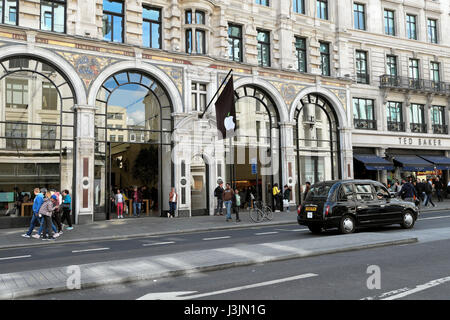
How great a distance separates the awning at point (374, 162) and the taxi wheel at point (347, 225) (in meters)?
15.2

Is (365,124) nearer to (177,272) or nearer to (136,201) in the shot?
(136,201)

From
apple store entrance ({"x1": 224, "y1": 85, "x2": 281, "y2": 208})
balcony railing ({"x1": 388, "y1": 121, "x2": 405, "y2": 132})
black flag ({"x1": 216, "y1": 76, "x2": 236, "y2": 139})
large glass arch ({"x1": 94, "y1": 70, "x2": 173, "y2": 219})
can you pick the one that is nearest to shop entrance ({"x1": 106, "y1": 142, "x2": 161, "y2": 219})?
large glass arch ({"x1": 94, "y1": 70, "x2": 173, "y2": 219})

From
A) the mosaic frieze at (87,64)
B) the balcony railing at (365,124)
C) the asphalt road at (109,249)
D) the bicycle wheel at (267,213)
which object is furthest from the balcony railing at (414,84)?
the mosaic frieze at (87,64)

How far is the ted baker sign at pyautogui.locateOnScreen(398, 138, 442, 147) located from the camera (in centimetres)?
2897

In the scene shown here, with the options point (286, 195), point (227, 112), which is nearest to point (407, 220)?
point (227, 112)

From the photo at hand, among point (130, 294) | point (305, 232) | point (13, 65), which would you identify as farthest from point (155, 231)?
point (13, 65)

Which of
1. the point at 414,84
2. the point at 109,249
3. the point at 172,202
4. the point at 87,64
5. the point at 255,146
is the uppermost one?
the point at 414,84

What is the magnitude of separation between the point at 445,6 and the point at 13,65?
33296 mm

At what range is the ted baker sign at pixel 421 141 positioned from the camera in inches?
1141

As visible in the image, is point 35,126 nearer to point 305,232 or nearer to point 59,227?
point 59,227

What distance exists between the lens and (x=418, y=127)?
30062mm

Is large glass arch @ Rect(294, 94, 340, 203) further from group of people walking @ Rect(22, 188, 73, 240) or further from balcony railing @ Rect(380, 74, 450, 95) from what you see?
group of people walking @ Rect(22, 188, 73, 240)

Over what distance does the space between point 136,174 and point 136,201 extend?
2.32 metres
